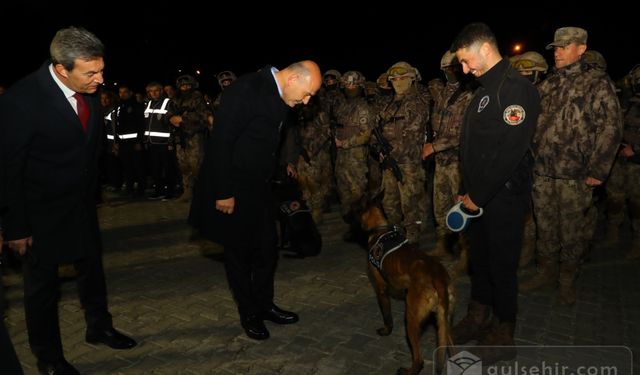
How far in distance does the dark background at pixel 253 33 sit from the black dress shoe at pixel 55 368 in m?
29.3

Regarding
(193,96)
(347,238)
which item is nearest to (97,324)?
(347,238)

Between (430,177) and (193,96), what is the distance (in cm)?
589

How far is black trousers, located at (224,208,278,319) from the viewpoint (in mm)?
3859

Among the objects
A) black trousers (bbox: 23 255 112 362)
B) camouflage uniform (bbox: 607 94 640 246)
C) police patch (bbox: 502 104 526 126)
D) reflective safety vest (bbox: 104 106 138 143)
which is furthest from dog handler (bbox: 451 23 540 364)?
reflective safety vest (bbox: 104 106 138 143)

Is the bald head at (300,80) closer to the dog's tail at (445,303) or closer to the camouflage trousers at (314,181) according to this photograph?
the dog's tail at (445,303)

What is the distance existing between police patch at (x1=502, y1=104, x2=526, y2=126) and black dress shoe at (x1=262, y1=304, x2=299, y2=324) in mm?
2633

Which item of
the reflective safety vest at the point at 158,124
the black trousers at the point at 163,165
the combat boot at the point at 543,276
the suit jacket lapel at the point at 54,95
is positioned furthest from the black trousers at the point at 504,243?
the black trousers at the point at 163,165

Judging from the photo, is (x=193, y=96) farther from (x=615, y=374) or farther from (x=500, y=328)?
(x=615, y=374)

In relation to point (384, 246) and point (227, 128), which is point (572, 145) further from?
point (227, 128)

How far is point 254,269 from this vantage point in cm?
412

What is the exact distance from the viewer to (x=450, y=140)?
5297 millimetres

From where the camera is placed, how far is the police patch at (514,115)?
3.00 m

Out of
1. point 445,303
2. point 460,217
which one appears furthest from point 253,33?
point 445,303

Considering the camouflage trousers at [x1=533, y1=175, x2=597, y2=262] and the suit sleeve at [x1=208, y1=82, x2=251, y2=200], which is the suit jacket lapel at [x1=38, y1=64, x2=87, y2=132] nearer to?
the suit sleeve at [x1=208, y1=82, x2=251, y2=200]
